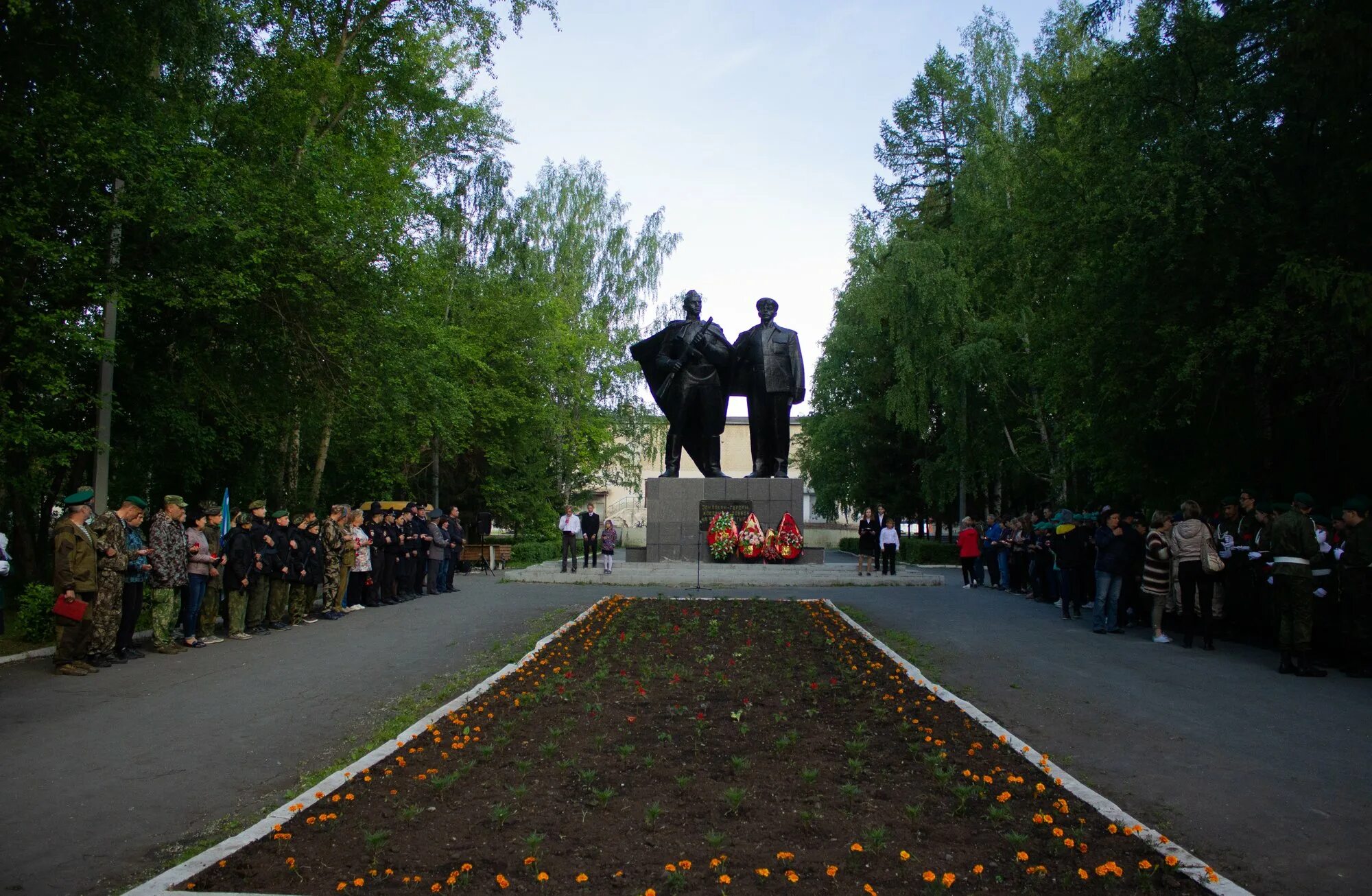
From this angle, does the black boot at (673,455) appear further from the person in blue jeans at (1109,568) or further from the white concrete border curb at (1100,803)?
the white concrete border curb at (1100,803)

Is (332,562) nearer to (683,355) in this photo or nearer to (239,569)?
(239,569)

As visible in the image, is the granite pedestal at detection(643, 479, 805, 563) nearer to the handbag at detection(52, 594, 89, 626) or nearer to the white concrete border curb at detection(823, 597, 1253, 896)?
the white concrete border curb at detection(823, 597, 1253, 896)

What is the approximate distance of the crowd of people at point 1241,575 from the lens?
1016 centimetres

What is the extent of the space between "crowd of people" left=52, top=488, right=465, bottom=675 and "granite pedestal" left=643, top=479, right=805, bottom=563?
19.5 ft

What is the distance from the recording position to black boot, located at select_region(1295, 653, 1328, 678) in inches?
393

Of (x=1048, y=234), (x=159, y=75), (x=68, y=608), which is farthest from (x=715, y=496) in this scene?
(x=68, y=608)

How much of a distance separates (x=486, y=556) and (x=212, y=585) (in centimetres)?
1623

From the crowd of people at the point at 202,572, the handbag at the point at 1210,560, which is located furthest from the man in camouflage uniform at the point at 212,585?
the handbag at the point at 1210,560

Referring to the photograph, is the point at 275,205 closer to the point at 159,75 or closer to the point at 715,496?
the point at 159,75

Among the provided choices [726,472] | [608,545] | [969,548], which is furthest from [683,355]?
[726,472]

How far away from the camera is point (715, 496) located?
73.4 ft

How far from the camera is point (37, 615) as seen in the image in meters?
11.7

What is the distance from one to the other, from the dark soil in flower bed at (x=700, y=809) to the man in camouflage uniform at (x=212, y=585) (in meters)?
5.63

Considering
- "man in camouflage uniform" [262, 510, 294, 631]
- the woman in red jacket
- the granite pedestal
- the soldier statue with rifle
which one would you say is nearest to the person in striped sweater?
the woman in red jacket
